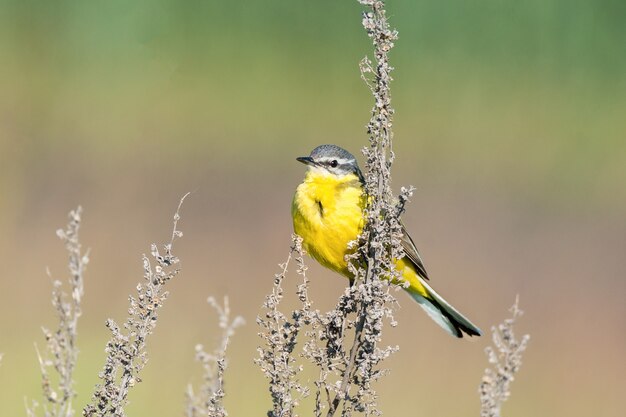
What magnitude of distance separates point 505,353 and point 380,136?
2.77 ft

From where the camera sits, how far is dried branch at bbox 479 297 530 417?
107 inches

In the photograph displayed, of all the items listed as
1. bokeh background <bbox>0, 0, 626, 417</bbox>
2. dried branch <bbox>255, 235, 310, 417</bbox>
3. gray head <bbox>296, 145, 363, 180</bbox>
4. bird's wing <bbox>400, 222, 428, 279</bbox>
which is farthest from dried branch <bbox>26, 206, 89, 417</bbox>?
bokeh background <bbox>0, 0, 626, 417</bbox>

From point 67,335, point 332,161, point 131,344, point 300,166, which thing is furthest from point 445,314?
point 300,166

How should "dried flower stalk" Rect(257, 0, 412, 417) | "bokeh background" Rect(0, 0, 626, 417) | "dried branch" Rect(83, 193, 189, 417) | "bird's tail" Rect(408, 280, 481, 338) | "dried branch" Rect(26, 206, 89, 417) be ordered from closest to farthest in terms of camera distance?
"dried branch" Rect(26, 206, 89, 417) < "dried branch" Rect(83, 193, 189, 417) < "dried flower stalk" Rect(257, 0, 412, 417) < "bird's tail" Rect(408, 280, 481, 338) < "bokeh background" Rect(0, 0, 626, 417)

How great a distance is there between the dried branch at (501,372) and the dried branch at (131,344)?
2.92ft

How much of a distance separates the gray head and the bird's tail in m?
0.60

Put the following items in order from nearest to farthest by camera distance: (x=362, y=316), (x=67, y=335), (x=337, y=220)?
(x=67, y=335)
(x=362, y=316)
(x=337, y=220)

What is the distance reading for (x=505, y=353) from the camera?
2.79 meters

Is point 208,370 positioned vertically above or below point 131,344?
below

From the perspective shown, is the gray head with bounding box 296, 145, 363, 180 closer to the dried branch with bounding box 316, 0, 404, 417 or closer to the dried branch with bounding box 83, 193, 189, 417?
the dried branch with bounding box 316, 0, 404, 417

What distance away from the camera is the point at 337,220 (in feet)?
14.1

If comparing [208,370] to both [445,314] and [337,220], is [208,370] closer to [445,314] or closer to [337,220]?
[337,220]

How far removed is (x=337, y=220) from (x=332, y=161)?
45 cm

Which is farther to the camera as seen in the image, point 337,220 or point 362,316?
point 337,220
